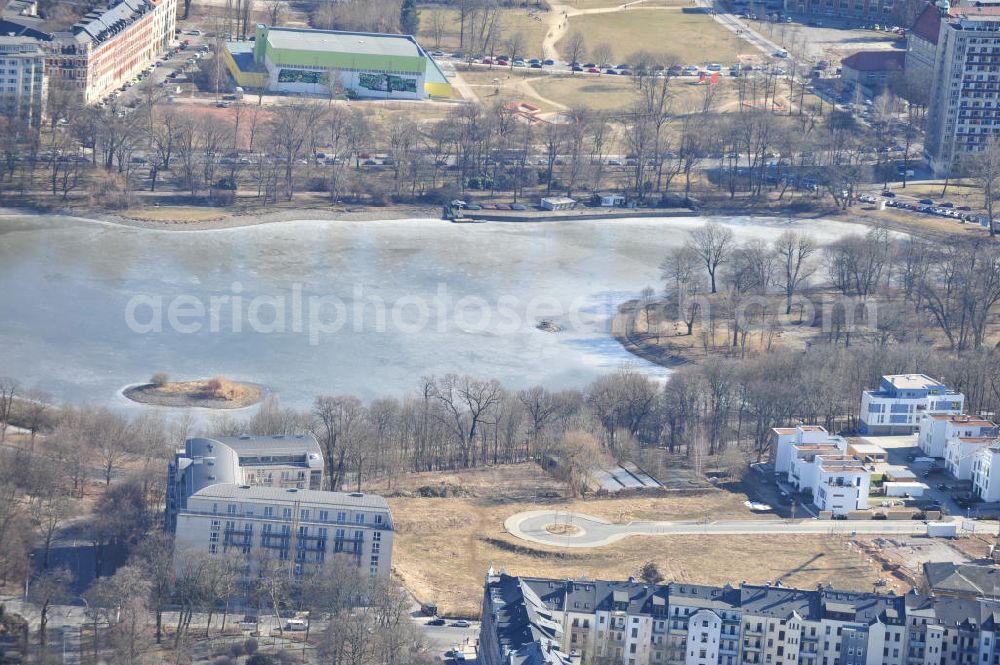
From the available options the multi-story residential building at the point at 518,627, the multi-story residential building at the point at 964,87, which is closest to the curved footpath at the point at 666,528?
the multi-story residential building at the point at 518,627

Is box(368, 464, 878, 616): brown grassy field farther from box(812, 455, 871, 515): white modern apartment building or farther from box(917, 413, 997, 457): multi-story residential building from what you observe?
box(917, 413, 997, 457): multi-story residential building

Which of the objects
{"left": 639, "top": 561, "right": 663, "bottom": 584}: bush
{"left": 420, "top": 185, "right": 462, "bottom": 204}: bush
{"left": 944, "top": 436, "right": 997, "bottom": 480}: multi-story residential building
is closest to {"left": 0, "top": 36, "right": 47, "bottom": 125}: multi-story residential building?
{"left": 420, "top": 185, "right": 462, "bottom": 204}: bush

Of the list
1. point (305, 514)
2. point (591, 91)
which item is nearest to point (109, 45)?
point (591, 91)

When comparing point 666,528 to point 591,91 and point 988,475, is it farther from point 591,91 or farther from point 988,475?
point 591,91

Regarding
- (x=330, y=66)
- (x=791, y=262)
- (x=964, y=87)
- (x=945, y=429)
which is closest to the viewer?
(x=945, y=429)

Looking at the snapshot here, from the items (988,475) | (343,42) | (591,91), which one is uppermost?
(343,42)

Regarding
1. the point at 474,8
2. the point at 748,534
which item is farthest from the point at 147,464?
the point at 474,8
